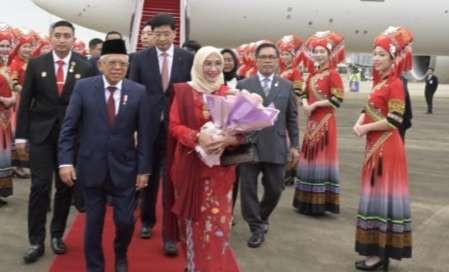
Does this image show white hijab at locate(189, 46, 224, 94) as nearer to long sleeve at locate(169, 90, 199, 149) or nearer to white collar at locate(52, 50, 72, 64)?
long sleeve at locate(169, 90, 199, 149)

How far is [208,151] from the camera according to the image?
3.53 metres

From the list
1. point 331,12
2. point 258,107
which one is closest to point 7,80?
point 258,107

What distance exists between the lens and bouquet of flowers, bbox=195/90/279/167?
135 inches

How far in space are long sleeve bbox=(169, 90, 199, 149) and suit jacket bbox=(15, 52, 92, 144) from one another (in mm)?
1305

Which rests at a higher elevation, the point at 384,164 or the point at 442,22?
the point at 442,22

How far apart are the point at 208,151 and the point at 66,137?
3.30 ft

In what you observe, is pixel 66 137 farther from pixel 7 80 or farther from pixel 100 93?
pixel 7 80

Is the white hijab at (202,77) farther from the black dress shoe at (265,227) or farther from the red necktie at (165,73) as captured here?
the black dress shoe at (265,227)

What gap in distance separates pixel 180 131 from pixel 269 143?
1.58 meters

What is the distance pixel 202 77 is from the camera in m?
3.75

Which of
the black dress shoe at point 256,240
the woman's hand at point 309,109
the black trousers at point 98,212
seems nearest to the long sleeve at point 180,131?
the black trousers at point 98,212

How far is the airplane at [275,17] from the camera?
1616 centimetres

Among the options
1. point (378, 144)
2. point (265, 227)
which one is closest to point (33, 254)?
point (265, 227)

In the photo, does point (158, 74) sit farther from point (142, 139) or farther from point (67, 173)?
point (67, 173)
